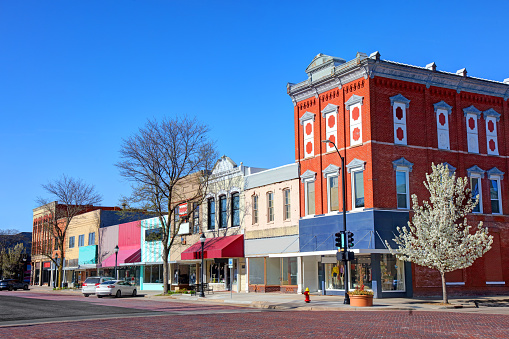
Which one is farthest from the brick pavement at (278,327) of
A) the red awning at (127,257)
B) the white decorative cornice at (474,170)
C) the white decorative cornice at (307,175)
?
the red awning at (127,257)

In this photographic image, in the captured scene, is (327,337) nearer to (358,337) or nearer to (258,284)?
(358,337)

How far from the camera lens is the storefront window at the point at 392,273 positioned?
107ft

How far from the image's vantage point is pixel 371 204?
32656mm

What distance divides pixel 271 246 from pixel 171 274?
17.8 metres

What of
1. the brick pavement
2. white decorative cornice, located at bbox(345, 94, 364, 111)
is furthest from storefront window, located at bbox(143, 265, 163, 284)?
the brick pavement

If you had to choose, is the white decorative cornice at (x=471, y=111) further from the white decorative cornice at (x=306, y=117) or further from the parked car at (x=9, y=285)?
the parked car at (x=9, y=285)

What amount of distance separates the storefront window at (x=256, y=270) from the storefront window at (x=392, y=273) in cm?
1221

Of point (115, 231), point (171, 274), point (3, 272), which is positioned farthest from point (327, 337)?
point (3, 272)

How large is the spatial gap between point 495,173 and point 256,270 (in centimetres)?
1908

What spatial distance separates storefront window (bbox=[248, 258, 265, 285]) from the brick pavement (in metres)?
21.8

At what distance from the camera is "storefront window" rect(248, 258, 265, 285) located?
42469mm

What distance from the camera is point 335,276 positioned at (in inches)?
1401

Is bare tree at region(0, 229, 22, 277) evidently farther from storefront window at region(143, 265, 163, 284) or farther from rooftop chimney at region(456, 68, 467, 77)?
rooftop chimney at region(456, 68, 467, 77)

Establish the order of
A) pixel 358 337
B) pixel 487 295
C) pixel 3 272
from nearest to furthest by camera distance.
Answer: pixel 358 337
pixel 487 295
pixel 3 272
